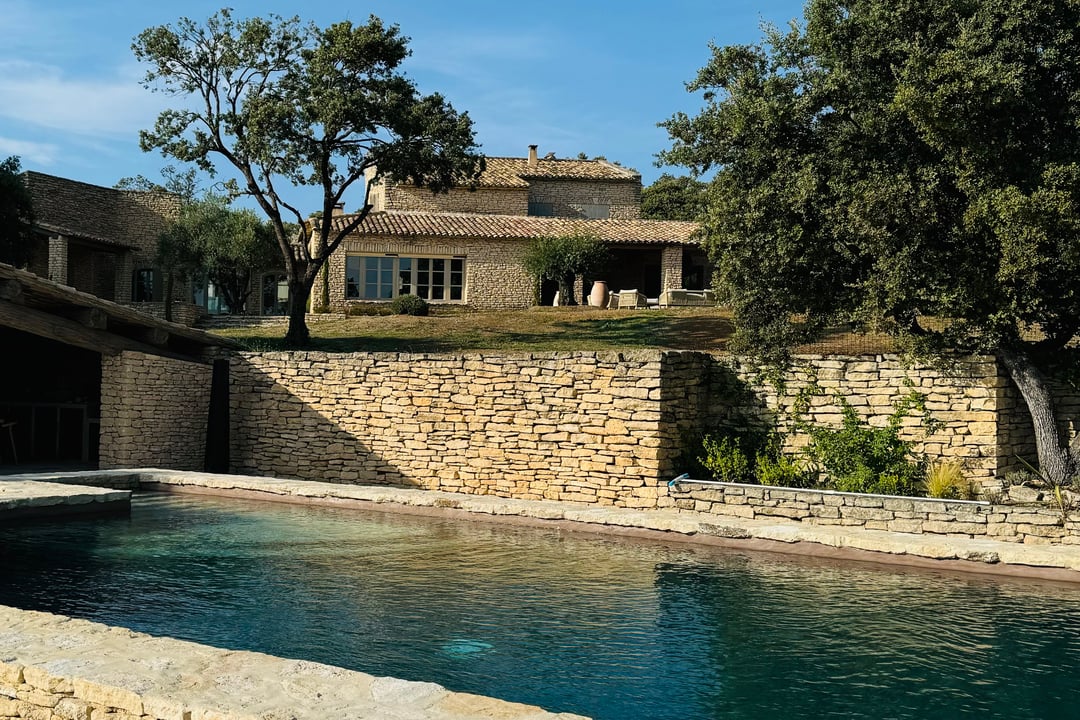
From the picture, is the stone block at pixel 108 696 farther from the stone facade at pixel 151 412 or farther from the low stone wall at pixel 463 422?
the stone facade at pixel 151 412

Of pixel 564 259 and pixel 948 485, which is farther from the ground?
pixel 564 259

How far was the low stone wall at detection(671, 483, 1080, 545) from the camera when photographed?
11398 millimetres

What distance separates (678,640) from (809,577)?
8.96 feet

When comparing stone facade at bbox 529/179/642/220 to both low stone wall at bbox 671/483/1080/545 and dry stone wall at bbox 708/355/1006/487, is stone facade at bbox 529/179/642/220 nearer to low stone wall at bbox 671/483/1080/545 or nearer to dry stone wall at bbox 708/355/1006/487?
dry stone wall at bbox 708/355/1006/487

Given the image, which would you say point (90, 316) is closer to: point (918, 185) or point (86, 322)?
point (86, 322)

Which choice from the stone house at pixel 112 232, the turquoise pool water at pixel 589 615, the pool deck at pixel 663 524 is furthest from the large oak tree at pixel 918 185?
the stone house at pixel 112 232

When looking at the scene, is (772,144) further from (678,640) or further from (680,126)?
(678,640)

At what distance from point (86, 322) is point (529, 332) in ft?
42.2

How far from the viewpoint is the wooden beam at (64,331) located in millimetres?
16078

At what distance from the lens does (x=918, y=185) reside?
42.2 ft

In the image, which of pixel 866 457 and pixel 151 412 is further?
pixel 151 412

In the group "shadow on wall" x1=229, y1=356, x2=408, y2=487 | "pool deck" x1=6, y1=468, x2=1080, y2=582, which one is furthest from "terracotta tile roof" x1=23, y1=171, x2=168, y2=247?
"pool deck" x1=6, y1=468, x2=1080, y2=582

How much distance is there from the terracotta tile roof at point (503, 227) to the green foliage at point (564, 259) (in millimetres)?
1179

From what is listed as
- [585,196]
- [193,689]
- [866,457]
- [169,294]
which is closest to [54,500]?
[193,689]
